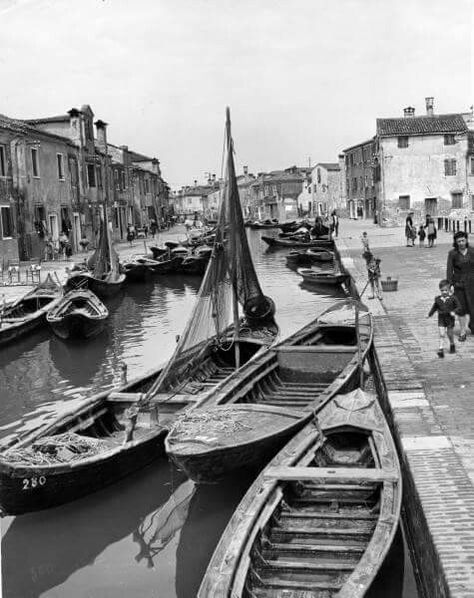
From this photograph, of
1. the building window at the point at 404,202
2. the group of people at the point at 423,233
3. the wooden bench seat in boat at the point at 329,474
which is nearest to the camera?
the wooden bench seat in boat at the point at 329,474

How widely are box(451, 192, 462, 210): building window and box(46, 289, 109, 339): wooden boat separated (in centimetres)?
3645

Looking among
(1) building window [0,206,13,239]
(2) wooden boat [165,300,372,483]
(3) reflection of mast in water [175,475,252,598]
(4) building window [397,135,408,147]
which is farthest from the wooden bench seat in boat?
(4) building window [397,135,408,147]

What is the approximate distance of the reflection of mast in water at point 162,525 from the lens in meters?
7.98

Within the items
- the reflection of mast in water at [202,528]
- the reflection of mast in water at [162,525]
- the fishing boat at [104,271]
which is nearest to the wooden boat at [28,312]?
the fishing boat at [104,271]

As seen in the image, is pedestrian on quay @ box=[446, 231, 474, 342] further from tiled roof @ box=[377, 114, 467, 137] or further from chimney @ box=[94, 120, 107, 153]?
tiled roof @ box=[377, 114, 467, 137]

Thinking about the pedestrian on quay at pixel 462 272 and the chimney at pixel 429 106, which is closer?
the pedestrian on quay at pixel 462 272

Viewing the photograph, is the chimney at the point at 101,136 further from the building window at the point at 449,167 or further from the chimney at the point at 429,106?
the chimney at the point at 429,106

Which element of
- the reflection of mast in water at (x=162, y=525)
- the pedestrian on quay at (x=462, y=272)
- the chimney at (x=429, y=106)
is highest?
the chimney at (x=429, y=106)

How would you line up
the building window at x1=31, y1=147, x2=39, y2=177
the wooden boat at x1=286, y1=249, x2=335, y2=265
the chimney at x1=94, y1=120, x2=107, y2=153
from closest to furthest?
1. the building window at x1=31, y1=147, x2=39, y2=177
2. the wooden boat at x1=286, y1=249, x2=335, y2=265
3. the chimney at x1=94, y1=120, x2=107, y2=153

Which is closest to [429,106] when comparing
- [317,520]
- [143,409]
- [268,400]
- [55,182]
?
[55,182]

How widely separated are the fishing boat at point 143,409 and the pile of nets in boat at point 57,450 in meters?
0.01

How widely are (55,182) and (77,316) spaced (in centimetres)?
1933

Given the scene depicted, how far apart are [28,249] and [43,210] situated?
99.2 inches

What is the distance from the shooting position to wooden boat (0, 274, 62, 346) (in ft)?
61.6
